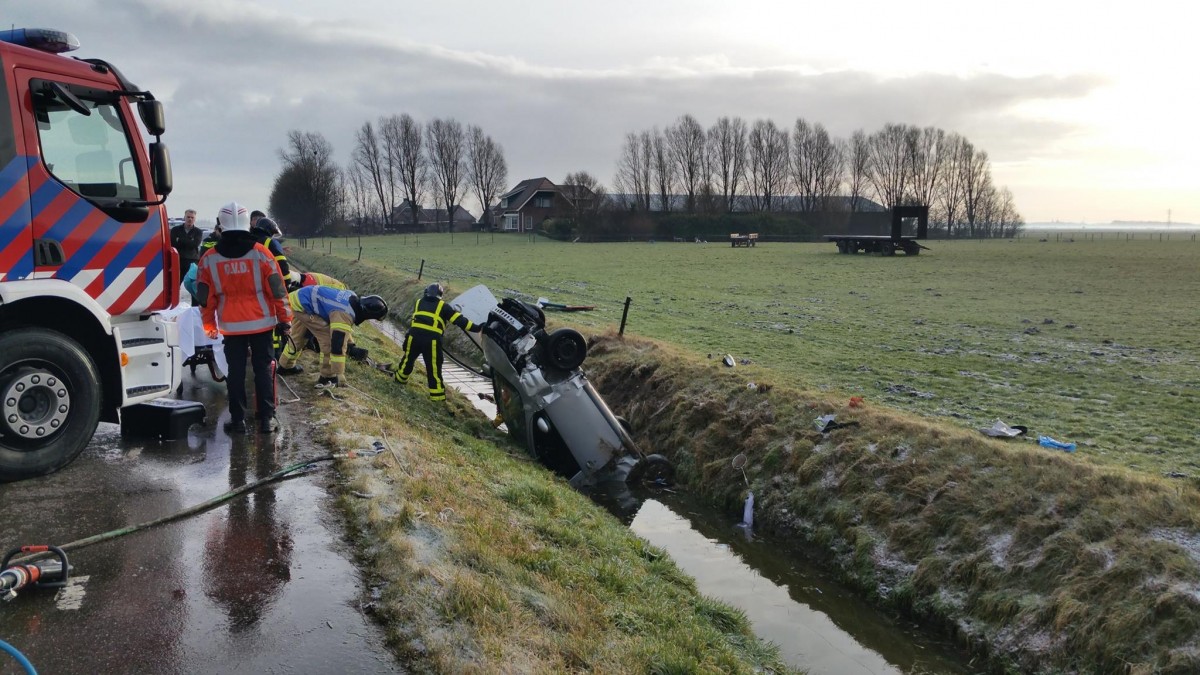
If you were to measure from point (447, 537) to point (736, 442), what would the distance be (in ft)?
18.5

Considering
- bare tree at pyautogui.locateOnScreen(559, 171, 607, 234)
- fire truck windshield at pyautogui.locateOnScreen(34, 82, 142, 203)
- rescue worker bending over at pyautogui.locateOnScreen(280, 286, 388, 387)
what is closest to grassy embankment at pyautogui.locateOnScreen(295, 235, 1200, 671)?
rescue worker bending over at pyautogui.locateOnScreen(280, 286, 388, 387)

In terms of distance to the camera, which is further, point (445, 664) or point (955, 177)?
point (955, 177)

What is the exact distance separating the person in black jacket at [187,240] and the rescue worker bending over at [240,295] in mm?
2402

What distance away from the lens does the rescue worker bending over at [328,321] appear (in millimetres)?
10312

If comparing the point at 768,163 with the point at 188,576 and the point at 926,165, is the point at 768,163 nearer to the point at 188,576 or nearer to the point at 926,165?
the point at 926,165

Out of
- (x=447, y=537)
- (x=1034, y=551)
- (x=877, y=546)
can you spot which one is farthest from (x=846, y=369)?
(x=447, y=537)

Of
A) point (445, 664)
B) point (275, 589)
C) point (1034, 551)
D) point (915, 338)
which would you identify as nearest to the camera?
point (445, 664)

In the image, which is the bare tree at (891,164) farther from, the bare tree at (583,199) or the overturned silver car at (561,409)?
the overturned silver car at (561,409)

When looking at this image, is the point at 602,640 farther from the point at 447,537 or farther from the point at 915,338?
the point at 915,338

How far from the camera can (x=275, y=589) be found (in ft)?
15.7

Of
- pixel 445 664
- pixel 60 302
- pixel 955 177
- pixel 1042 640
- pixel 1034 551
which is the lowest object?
pixel 1042 640

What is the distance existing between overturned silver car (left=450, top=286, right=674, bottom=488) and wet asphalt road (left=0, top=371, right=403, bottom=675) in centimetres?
366

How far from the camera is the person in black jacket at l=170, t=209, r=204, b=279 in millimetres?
10320

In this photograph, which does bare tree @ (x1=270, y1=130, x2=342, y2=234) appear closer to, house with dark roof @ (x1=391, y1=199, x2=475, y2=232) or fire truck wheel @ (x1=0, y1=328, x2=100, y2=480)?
house with dark roof @ (x1=391, y1=199, x2=475, y2=232)
